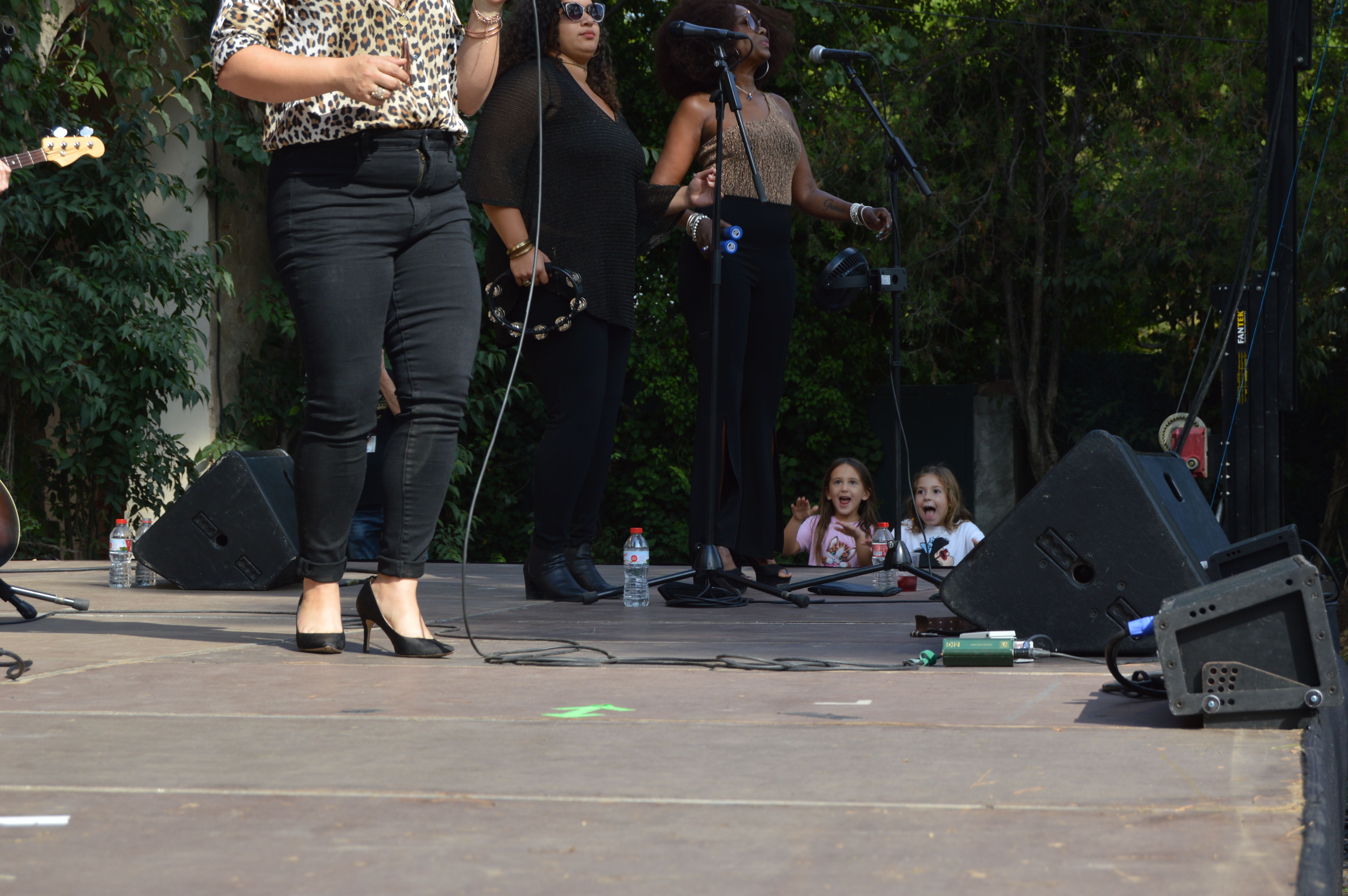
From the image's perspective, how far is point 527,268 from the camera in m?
3.54

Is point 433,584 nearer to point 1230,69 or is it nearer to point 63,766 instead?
point 63,766

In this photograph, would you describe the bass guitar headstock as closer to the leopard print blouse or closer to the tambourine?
the tambourine

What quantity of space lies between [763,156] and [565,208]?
0.58 m

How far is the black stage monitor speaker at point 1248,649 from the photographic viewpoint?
66.4 inches

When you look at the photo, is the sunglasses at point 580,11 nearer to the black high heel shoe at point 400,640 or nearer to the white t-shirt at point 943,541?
the black high heel shoe at point 400,640

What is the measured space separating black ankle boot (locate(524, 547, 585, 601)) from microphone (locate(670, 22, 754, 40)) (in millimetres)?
1395

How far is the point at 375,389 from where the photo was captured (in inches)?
102

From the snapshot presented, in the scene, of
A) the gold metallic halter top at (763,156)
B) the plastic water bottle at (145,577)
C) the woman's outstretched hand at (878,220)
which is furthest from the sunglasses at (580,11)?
the plastic water bottle at (145,577)

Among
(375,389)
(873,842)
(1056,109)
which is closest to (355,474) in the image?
(375,389)

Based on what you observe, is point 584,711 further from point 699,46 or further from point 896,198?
point 699,46

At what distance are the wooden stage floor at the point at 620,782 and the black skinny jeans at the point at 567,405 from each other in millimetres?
1189

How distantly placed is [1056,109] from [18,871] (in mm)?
10865

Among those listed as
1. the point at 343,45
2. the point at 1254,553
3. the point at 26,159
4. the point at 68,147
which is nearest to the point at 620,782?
the point at 343,45

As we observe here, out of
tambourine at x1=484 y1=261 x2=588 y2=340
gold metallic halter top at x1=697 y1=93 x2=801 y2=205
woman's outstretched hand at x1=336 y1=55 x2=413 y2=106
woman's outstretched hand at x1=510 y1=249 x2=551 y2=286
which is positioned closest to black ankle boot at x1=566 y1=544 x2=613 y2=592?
tambourine at x1=484 y1=261 x2=588 y2=340
